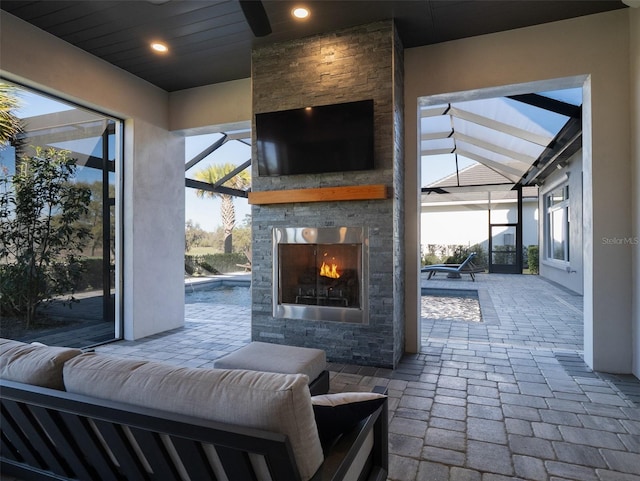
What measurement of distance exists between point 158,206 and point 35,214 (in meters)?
1.41

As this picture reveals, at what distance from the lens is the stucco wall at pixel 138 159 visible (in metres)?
3.48

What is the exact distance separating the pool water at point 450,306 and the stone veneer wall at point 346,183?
6.51ft

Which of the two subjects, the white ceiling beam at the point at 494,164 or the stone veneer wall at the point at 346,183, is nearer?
the stone veneer wall at the point at 346,183

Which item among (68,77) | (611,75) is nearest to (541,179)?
(611,75)

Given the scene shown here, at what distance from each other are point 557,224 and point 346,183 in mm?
8521

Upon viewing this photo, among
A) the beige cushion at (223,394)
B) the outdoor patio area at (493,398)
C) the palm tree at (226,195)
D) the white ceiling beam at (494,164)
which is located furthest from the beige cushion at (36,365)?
the palm tree at (226,195)

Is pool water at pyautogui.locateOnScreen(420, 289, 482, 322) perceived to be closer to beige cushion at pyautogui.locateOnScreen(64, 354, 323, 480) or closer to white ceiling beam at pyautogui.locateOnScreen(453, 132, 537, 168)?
white ceiling beam at pyautogui.locateOnScreen(453, 132, 537, 168)

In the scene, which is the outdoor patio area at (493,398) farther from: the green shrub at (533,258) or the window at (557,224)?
the green shrub at (533,258)

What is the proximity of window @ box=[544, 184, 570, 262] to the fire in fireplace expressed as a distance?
284 inches

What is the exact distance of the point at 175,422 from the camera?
107cm

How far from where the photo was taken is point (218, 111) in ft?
15.7

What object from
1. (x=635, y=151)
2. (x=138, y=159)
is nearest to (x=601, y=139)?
(x=635, y=151)

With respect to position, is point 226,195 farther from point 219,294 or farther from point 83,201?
point 83,201

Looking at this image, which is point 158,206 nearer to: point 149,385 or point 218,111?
point 218,111
